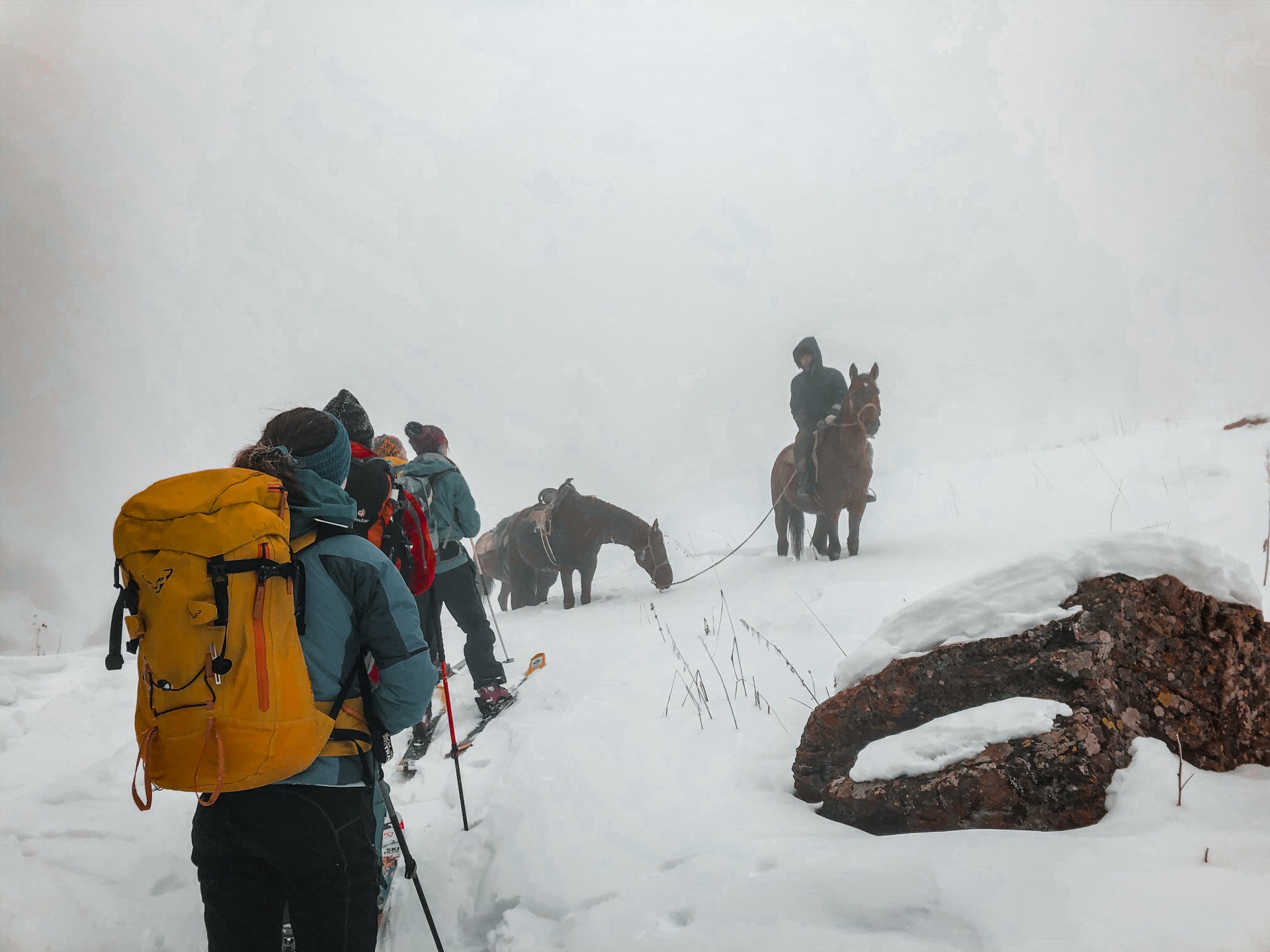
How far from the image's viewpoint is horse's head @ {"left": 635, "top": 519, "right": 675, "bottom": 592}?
895 centimetres

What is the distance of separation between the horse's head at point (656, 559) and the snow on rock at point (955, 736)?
22.6 feet

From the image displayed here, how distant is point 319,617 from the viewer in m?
1.65

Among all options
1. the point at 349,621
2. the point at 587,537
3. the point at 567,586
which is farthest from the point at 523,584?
the point at 349,621

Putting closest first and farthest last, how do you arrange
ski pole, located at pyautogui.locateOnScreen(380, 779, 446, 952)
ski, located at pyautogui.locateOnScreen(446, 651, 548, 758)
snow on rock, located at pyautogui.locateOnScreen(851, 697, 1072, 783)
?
snow on rock, located at pyautogui.locateOnScreen(851, 697, 1072, 783), ski pole, located at pyautogui.locateOnScreen(380, 779, 446, 952), ski, located at pyautogui.locateOnScreen(446, 651, 548, 758)

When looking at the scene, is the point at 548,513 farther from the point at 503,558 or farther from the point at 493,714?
the point at 493,714

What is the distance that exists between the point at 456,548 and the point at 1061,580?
3.83 metres

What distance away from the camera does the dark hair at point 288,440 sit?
69.1 inches

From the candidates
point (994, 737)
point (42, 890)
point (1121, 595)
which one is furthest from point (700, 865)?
point (42, 890)

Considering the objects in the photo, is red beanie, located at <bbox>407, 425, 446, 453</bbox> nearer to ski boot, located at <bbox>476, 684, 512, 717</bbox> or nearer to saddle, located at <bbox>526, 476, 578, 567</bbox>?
ski boot, located at <bbox>476, 684, 512, 717</bbox>

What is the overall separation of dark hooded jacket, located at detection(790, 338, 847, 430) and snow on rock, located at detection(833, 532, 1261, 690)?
20.8ft

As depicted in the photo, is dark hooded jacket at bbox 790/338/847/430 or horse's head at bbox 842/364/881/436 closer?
horse's head at bbox 842/364/881/436

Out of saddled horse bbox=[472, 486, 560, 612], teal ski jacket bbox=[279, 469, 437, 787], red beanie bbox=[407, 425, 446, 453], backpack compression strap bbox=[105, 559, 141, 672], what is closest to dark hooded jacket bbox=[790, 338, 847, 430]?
saddled horse bbox=[472, 486, 560, 612]

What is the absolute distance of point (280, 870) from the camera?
1.58 meters

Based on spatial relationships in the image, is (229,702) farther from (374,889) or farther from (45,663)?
(45,663)
